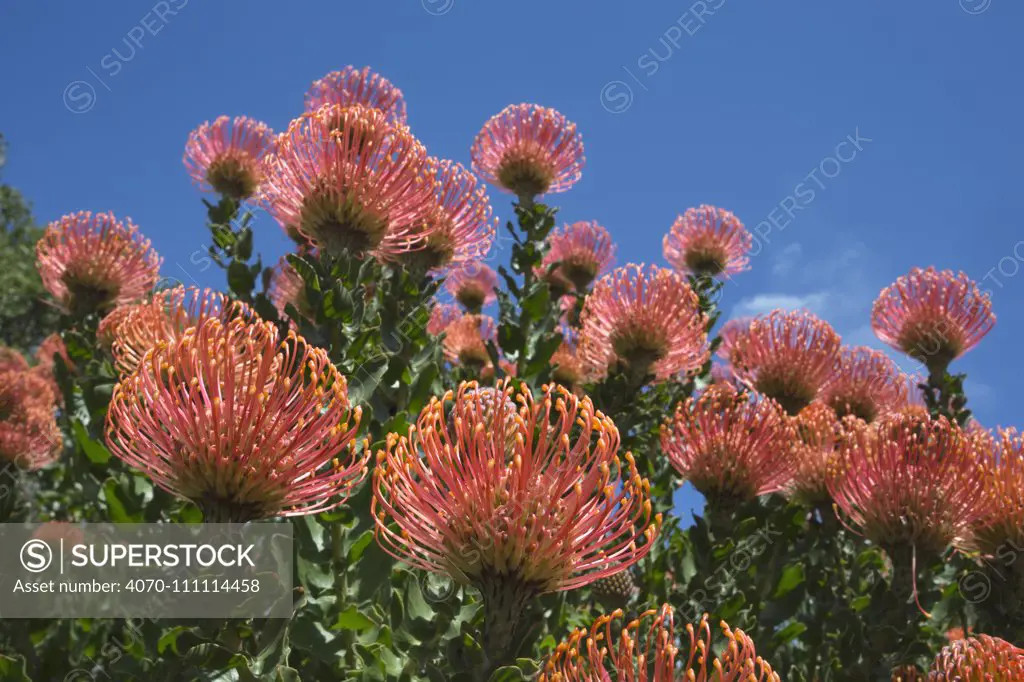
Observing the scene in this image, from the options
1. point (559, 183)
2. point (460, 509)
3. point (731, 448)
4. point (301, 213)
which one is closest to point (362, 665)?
point (460, 509)

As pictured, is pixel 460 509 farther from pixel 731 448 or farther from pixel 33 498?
pixel 33 498

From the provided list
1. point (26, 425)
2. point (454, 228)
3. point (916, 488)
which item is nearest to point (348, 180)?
point (454, 228)

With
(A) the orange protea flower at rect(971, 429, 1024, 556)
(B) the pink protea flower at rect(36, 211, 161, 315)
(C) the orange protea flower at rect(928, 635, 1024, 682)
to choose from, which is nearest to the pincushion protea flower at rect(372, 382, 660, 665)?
(C) the orange protea flower at rect(928, 635, 1024, 682)

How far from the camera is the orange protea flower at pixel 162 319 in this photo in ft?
14.1

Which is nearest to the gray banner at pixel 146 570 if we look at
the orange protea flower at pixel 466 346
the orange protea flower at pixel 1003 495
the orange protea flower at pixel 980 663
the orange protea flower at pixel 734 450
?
the orange protea flower at pixel 734 450

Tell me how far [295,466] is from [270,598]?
55 cm

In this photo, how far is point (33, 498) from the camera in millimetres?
7355

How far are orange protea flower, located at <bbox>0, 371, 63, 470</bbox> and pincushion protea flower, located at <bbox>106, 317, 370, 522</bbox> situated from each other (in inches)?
198

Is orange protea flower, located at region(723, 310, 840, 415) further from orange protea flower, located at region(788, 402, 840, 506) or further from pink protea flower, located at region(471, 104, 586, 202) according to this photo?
pink protea flower, located at region(471, 104, 586, 202)

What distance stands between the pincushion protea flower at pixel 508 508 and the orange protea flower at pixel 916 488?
8.31 ft

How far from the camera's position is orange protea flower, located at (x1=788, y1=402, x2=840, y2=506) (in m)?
5.64

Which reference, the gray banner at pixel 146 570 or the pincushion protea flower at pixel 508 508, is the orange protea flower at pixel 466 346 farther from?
the pincushion protea flower at pixel 508 508

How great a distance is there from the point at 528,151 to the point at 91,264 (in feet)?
13.1

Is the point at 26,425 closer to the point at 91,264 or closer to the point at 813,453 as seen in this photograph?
the point at 91,264
